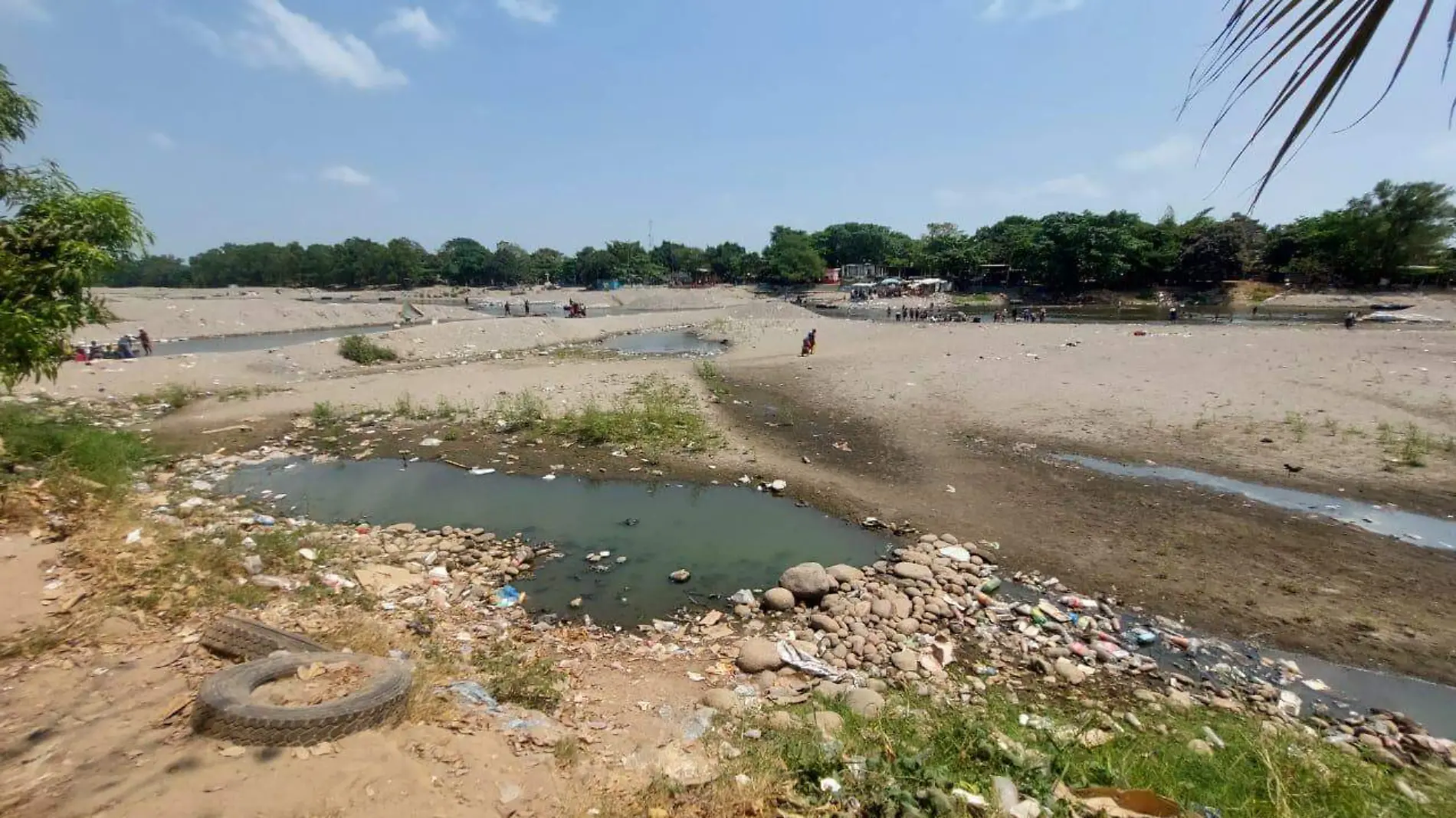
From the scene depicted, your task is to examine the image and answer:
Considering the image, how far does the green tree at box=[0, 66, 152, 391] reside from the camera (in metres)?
5.25

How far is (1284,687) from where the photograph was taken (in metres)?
5.65

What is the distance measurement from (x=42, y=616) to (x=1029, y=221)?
8565 centimetres

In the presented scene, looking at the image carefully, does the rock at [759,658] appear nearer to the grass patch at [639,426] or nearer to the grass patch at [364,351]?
Result: the grass patch at [639,426]

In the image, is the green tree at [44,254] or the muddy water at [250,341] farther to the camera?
the muddy water at [250,341]

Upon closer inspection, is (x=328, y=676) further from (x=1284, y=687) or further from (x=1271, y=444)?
(x=1271, y=444)

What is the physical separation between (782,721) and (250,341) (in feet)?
140

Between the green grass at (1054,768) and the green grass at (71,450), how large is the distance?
387 inches

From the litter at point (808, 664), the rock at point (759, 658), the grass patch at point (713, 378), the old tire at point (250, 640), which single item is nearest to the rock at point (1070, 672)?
the litter at point (808, 664)

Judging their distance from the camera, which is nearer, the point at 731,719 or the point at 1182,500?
the point at 731,719

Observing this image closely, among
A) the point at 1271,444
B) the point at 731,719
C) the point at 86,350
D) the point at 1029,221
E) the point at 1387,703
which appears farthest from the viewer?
the point at 1029,221

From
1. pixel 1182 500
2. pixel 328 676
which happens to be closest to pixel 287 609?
pixel 328 676

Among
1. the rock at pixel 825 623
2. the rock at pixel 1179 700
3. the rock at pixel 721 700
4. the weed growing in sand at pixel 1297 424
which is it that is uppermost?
the weed growing in sand at pixel 1297 424

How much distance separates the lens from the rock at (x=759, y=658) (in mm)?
5789

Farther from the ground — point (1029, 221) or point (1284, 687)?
point (1029, 221)
